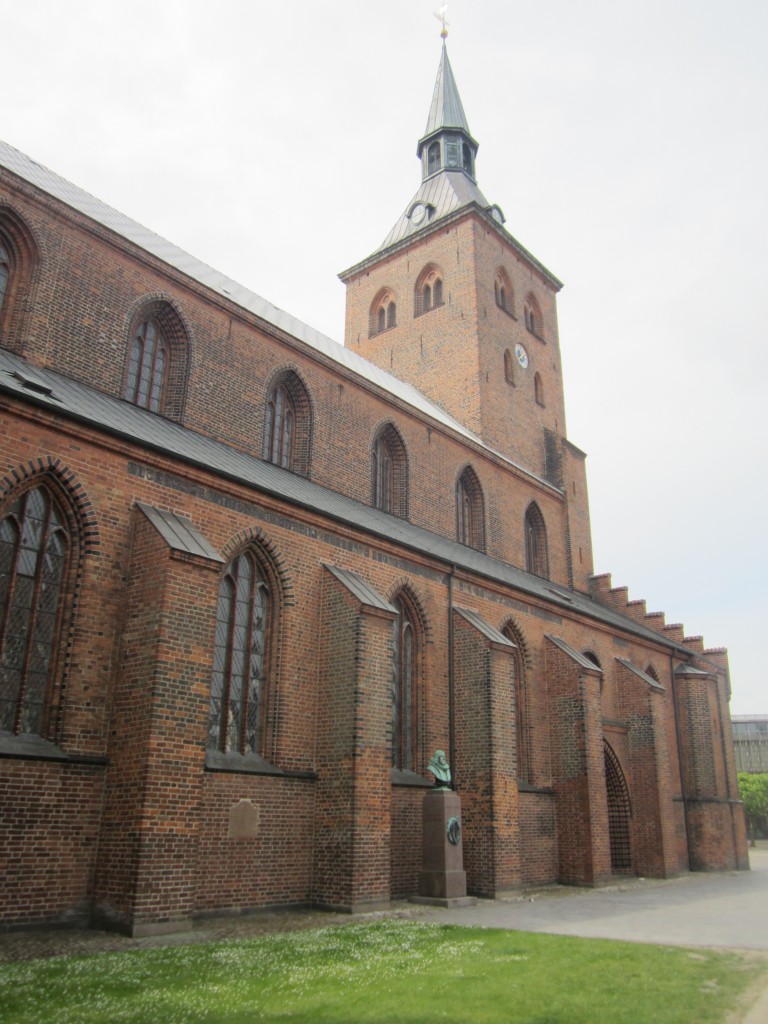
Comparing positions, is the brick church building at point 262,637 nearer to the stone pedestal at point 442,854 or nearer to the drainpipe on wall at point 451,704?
the drainpipe on wall at point 451,704

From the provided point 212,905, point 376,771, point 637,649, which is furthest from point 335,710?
point 637,649

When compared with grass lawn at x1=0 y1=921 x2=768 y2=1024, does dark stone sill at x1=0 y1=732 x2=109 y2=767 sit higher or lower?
higher

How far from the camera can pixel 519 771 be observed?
61.7 feet

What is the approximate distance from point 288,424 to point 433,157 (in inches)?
894

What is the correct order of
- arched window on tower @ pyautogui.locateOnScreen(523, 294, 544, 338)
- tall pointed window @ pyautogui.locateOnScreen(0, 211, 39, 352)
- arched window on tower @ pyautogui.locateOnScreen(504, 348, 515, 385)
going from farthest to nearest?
1. arched window on tower @ pyautogui.locateOnScreen(523, 294, 544, 338)
2. arched window on tower @ pyautogui.locateOnScreen(504, 348, 515, 385)
3. tall pointed window @ pyautogui.locateOnScreen(0, 211, 39, 352)

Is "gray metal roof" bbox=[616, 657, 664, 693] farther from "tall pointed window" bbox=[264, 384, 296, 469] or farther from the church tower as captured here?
"tall pointed window" bbox=[264, 384, 296, 469]

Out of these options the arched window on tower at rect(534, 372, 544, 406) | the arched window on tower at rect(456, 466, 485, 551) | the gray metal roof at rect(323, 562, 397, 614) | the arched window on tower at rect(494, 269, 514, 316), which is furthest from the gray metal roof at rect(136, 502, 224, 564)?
the arched window on tower at rect(494, 269, 514, 316)

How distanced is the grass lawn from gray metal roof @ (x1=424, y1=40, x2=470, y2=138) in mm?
34587

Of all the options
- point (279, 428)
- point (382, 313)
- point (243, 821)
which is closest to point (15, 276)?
point (279, 428)

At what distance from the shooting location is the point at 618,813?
21.8m

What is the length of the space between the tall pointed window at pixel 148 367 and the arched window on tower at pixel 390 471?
599 centimetres

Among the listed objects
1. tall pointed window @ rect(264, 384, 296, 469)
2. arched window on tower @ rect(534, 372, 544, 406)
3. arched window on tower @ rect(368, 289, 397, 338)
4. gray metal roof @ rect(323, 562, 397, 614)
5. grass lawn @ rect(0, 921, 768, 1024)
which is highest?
arched window on tower @ rect(368, 289, 397, 338)

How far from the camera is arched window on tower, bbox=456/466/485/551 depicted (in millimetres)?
23000

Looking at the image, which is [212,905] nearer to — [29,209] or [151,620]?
[151,620]
